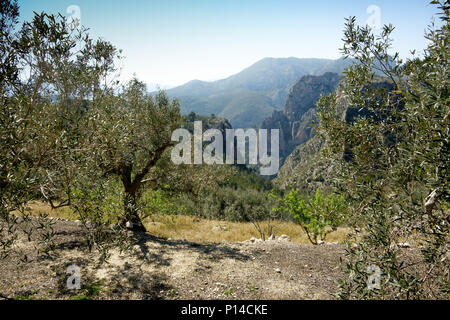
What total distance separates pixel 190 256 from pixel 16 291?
19.3ft

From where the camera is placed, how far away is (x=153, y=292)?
307 inches

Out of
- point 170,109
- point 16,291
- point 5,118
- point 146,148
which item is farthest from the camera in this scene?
point 170,109

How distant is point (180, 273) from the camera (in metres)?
8.97

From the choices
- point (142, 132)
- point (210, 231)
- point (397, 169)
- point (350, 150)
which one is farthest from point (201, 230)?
point (397, 169)

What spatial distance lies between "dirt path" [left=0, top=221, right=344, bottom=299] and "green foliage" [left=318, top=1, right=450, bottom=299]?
326 cm

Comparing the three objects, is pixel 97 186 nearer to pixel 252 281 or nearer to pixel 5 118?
pixel 5 118

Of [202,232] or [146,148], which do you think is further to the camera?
[202,232]

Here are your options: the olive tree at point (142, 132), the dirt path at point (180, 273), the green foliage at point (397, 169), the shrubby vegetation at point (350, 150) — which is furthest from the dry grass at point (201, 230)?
the green foliage at point (397, 169)

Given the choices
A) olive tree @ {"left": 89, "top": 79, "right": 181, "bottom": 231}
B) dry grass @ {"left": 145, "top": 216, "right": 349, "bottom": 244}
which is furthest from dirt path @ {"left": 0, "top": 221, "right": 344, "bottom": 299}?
dry grass @ {"left": 145, "top": 216, "right": 349, "bottom": 244}

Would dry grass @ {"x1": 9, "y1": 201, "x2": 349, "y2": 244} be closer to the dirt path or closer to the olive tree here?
the olive tree

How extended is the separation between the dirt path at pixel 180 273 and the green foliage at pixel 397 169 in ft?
10.7

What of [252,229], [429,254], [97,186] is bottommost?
[252,229]
